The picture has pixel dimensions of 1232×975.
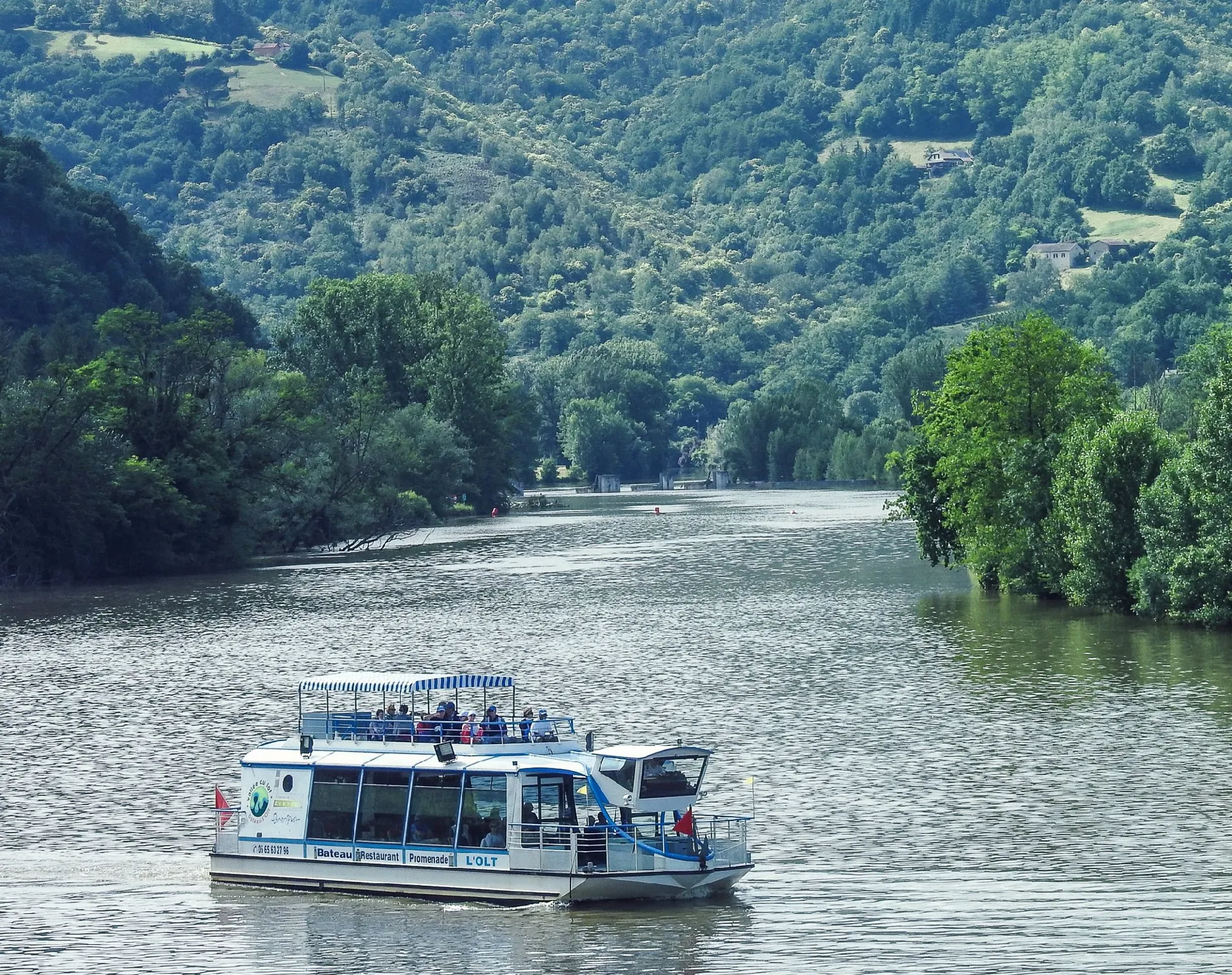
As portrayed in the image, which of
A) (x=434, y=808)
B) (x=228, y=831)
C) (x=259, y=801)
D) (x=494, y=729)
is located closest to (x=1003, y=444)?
(x=494, y=729)

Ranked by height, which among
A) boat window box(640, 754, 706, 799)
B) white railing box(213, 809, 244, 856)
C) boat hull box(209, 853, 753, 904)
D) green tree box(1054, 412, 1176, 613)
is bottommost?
boat hull box(209, 853, 753, 904)

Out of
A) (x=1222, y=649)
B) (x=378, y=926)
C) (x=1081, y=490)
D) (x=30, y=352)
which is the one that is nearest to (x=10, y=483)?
(x=30, y=352)

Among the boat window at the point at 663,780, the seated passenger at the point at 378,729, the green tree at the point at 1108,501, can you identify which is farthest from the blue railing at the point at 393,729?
the green tree at the point at 1108,501

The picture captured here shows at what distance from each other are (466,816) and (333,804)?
3.93 m

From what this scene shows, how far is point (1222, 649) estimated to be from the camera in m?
89.0

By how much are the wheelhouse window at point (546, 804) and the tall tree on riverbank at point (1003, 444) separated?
64.9 metres

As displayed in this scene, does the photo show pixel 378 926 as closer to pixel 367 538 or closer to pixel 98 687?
pixel 98 687

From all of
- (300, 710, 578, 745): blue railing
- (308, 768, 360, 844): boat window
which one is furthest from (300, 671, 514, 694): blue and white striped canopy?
(308, 768, 360, 844): boat window

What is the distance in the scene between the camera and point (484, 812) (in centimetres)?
5003

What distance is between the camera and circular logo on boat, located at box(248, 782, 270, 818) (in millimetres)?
52625

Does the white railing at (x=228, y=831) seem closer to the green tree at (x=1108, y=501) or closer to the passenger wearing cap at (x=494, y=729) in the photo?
the passenger wearing cap at (x=494, y=729)

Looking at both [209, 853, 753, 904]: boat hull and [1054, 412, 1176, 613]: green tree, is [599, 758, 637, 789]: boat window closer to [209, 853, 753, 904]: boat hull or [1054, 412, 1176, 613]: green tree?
[209, 853, 753, 904]: boat hull

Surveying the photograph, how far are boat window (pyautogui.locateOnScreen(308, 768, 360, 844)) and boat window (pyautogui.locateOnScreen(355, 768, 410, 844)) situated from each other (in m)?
0.25

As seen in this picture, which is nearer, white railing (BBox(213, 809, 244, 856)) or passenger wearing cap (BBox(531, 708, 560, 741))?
passenger wearing cap (BBox(531, 708, 560, 741))
